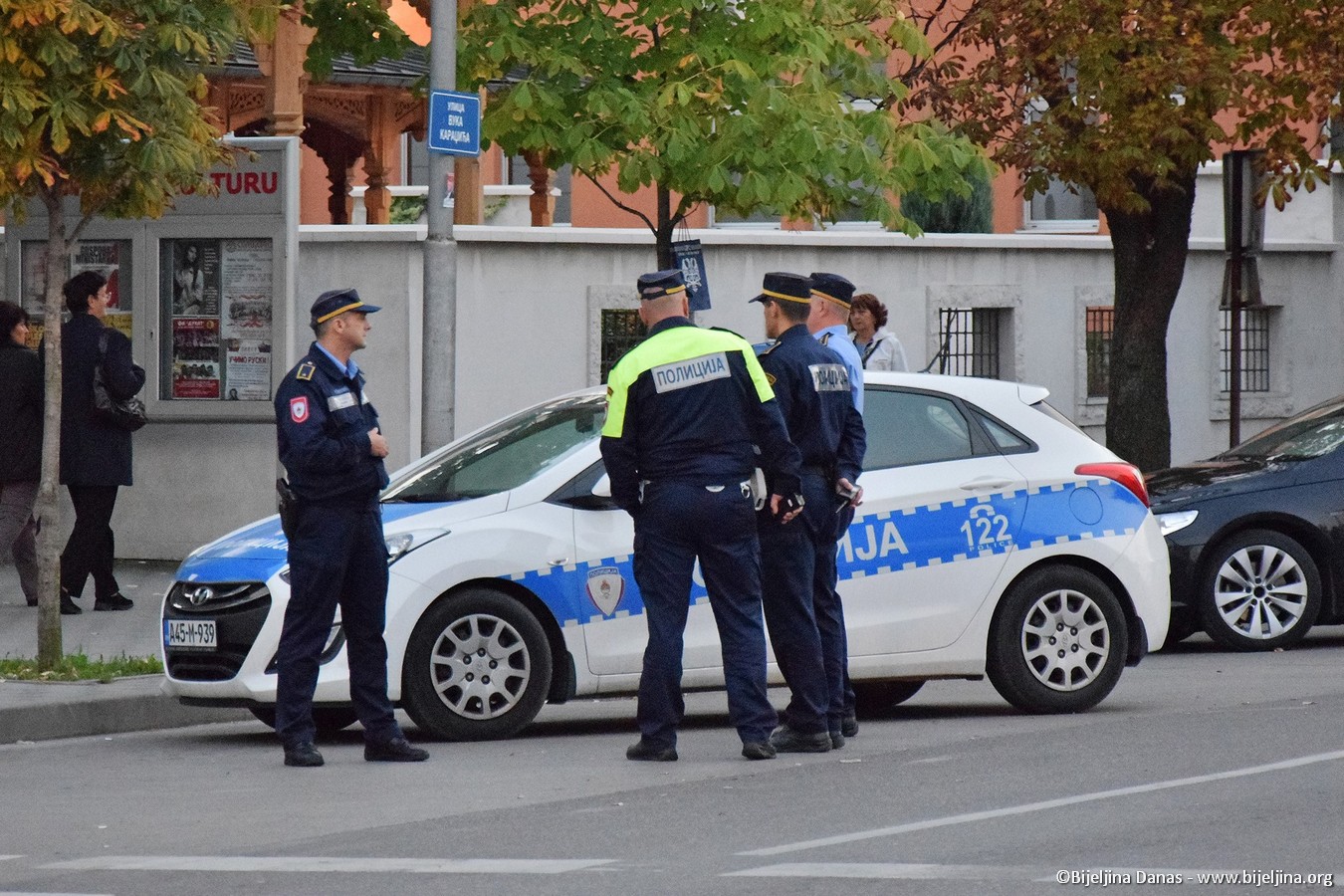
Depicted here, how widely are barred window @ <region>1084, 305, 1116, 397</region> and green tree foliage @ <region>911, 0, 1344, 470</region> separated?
2.94m

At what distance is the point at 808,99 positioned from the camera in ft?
49.0

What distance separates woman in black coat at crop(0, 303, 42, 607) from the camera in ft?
45.5

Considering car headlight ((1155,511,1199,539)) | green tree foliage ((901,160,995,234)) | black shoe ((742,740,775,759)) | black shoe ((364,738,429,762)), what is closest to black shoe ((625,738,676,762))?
black shoe ((742,740,775,759))

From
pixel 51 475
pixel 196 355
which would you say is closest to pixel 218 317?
pixel 196 355

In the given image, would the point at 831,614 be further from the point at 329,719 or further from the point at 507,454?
the point at 329,719

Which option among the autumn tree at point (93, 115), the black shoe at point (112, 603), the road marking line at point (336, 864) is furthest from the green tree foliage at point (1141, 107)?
the road marking line at point (336, 864)

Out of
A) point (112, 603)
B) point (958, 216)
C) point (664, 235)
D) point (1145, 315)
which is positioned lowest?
point (112, 603)

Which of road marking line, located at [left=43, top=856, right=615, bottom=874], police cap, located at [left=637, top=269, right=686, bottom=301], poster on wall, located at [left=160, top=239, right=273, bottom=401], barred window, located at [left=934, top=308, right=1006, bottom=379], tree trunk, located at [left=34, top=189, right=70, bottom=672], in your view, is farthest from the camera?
barred window, located at [left=934, top=308, right=1006, bottom=379]

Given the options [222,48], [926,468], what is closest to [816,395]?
[926,468]

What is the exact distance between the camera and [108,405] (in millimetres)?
13859

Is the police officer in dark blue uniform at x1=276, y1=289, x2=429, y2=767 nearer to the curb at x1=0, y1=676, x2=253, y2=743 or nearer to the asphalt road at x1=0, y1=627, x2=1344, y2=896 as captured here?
Result: the asphalt road at x1=0, y1=627, x2=1344, y2=896

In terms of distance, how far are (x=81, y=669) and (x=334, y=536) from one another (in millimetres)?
2902

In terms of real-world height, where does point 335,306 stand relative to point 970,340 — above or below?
below

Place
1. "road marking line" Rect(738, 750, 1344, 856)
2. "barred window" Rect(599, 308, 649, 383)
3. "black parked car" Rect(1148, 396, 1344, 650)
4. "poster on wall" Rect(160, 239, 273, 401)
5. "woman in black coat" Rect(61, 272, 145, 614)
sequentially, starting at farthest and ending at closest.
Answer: "barred window" Rect(599, 308, 649, 383) < "poster on wall" Rect(160, 239, 273, 401) < "woman in black coat" Rect(61, 272, 145, 614) < "black parked car" Rect(1148, 396, 1344, 650) < "road marking line" Rect(738, 750, 1344, 856)
